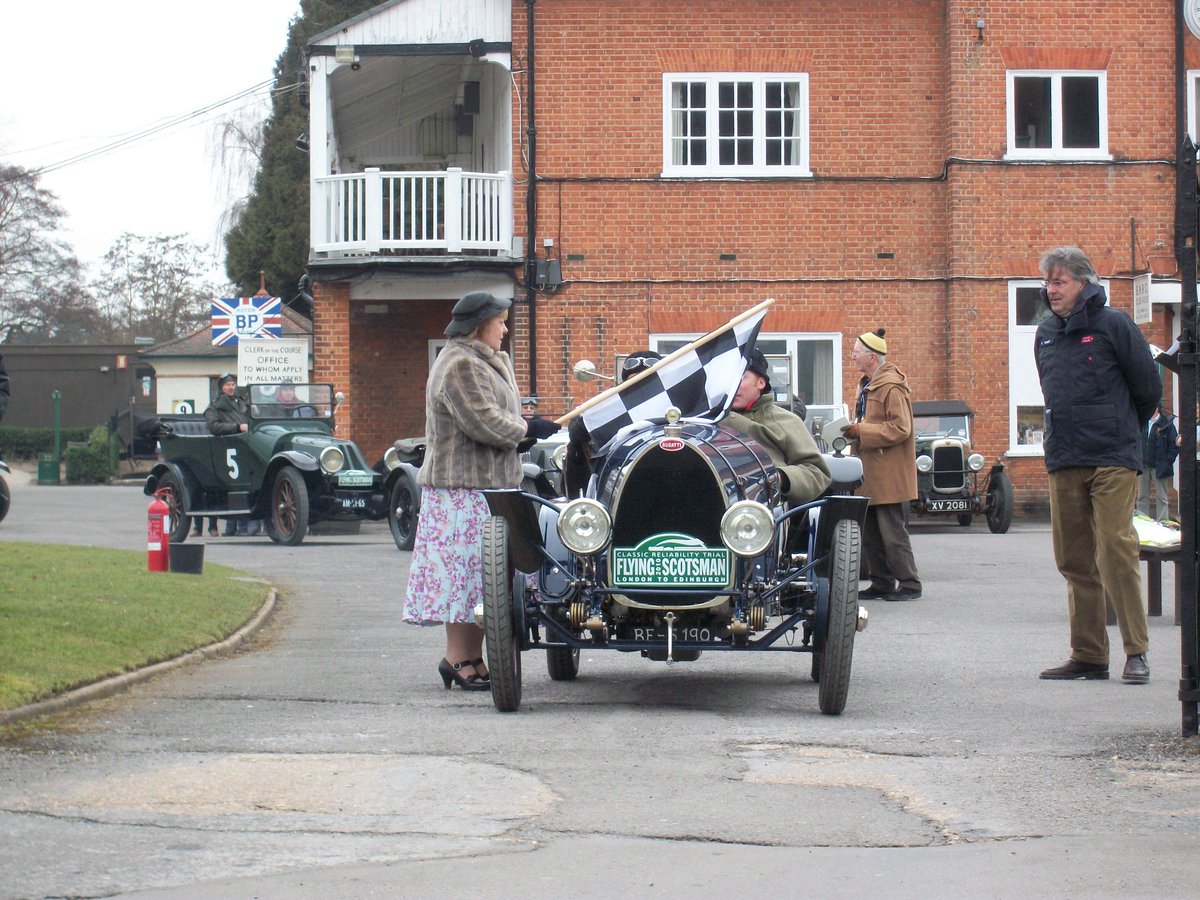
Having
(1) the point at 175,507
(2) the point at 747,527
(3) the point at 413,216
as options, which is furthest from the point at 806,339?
(2) the point at 747,527

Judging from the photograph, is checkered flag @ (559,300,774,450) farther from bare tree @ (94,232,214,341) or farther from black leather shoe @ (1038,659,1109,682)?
bare tree @ (94,232,214,341)

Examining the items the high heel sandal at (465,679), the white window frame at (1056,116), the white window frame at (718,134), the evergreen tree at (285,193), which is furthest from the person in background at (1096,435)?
the evergreen tree at (285,193)

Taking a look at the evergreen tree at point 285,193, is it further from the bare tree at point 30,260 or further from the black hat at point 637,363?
the black hat at point 637,363

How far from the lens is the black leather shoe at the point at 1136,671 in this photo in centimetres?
820

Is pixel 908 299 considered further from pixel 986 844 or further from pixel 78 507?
pixel 986 844

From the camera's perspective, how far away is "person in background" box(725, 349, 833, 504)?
790 cm

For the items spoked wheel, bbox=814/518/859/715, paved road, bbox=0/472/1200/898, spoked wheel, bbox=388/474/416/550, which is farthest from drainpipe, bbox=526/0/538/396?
spoked wheel, bbox=814/518/859/715

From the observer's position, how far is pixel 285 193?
4388 centimetres

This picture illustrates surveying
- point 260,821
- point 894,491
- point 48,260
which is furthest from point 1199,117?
point 48,260

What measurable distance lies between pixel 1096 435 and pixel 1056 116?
16990 millimetres

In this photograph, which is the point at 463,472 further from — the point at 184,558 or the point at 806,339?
the point at 806,339

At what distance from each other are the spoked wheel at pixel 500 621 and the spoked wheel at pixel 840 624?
4.36 feet

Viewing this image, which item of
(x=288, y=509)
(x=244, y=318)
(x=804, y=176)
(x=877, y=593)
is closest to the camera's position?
(x=877, y=593)

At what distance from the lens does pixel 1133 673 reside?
820cm
